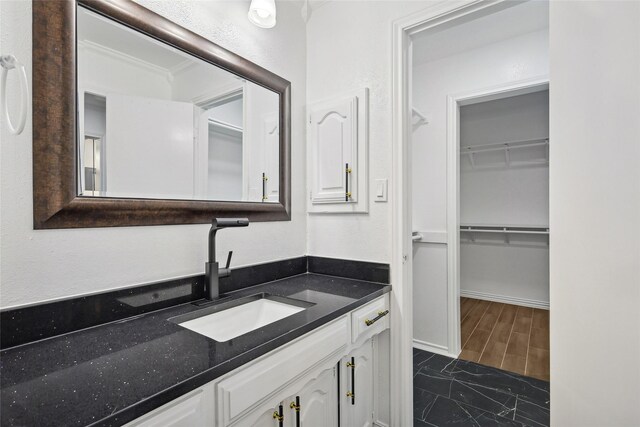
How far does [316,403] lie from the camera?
1.13m

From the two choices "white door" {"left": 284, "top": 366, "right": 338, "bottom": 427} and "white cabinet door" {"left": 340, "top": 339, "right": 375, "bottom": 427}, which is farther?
"white cabinet door" {"left": 340, "top": 339, "right": 375, "bottom": 427}

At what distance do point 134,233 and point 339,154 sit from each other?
1039mm

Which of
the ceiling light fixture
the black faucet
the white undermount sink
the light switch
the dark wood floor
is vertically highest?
the ceiling light fixture

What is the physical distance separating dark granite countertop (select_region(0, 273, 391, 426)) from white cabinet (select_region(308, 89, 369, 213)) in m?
0.72

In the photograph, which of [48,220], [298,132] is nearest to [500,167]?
[298,132]

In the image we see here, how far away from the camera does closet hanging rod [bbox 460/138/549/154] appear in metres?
3.38

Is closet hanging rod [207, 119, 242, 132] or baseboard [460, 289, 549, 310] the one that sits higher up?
closet hanging rod [207, 119, 242, 132]

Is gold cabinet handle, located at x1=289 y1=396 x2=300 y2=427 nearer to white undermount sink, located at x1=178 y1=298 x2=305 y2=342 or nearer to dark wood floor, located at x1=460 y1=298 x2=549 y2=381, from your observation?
white undermount sink, located at x1=178 y1=298 x2=305 y2=342

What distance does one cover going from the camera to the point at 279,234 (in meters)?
1.66

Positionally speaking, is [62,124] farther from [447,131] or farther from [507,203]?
[507,203]

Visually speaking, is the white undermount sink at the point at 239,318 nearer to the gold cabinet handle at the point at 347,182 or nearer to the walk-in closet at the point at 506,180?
the gold cabinet handle at the point at 347,182

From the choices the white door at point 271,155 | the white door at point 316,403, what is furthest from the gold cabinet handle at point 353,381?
the white door at point 271,155

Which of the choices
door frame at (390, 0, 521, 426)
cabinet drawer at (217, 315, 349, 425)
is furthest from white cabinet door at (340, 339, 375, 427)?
cabinet drawer at (217, 315, 349, 425)

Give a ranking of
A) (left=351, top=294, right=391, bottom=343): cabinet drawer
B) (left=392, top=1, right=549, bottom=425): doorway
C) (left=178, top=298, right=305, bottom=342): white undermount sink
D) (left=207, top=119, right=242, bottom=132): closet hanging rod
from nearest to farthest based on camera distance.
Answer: (left=178, top=298, right=305, bottom=342): white undermount sink, (left=351, top=294, right=391, bottom=343): cabinet drawer, (left=207, top=119, right=242, bottom=132): closet hanging rod, (left=392, top=1, right=549, bottom=425): doorway
